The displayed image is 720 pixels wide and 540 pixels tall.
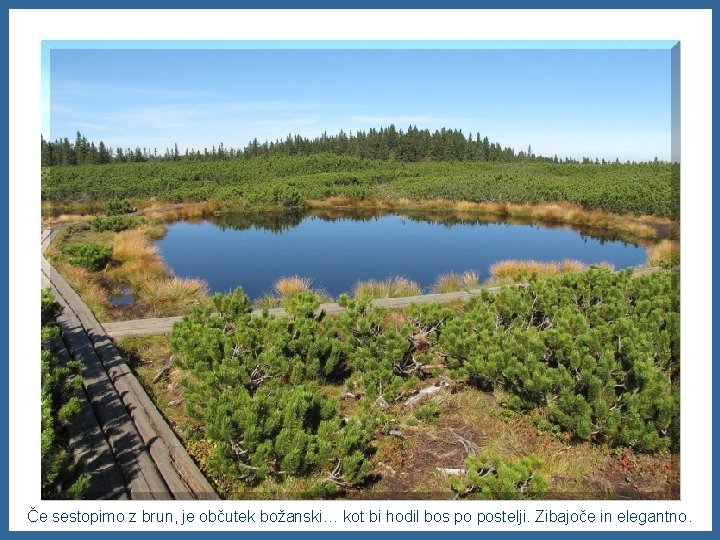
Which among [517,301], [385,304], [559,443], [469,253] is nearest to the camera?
[559,443]

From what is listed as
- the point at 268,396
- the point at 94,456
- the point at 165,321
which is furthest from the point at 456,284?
the point at 94,456

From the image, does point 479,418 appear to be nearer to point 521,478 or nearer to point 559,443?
point 559,443

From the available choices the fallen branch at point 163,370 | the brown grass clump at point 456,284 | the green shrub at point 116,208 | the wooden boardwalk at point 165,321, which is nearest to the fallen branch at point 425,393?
the wooden boardwalk at point 165,321

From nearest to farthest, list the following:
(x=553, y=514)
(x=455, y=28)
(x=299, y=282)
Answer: (x=553, y=514) < (x=455, y=28) < (x=299, y=282)

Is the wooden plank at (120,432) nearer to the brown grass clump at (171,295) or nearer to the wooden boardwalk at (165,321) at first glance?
the wooden boardwalk at (165,321)

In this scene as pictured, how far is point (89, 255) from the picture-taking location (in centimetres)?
1255

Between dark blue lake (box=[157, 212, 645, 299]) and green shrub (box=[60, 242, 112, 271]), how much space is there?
175 cm

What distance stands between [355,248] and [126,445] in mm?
13883

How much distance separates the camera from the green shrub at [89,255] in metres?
12.3

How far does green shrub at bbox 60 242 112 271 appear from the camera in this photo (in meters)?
12.3

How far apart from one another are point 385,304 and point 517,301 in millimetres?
3087

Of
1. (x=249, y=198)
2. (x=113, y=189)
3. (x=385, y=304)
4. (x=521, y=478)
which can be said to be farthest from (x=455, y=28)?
(x=113, y=189)

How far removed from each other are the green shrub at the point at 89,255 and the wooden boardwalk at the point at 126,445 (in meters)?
6.85

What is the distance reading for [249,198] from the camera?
2841cm
